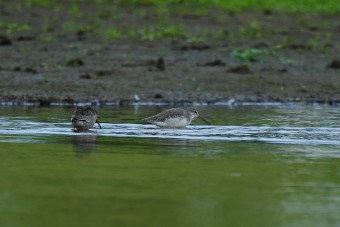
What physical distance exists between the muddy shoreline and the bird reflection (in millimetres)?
5117

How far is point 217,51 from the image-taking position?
2705 centimetres

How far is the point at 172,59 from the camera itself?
25.9 m

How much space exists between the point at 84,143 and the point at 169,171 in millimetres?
2891

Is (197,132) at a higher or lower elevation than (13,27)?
lower

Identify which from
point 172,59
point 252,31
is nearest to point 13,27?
point 172,59

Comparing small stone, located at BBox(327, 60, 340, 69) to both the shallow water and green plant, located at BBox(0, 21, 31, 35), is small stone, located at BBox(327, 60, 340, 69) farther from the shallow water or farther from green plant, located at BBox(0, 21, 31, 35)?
green plant, located at BBox(0, 21, 31, 35)

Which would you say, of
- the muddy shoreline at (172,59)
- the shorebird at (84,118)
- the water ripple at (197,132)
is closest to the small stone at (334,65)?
the muddy shoreline at (172,59)

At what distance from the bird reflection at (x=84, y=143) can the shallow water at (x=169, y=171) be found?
0.5 inches

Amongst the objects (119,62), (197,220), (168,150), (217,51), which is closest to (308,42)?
(217,51)

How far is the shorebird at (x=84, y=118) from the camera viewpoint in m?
17.0

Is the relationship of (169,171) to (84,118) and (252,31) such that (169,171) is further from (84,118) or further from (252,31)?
(252,31)

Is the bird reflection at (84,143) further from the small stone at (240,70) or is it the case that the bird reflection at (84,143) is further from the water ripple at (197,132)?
the small stone at (240,70)

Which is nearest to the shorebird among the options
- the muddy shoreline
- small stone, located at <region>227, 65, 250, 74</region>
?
the muddy shoreline

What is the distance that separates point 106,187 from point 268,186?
1617mm
